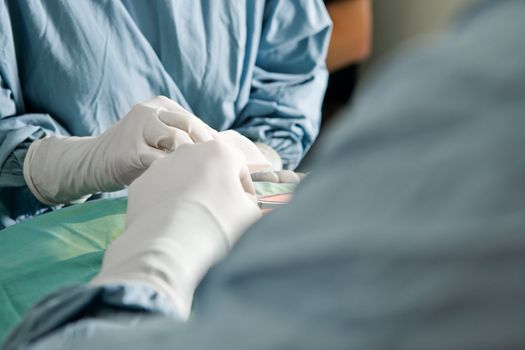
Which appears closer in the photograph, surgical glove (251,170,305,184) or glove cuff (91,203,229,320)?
glove cuff (91,203,229,320)

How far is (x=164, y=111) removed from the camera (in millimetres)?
983

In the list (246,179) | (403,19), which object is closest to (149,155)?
(246,179)

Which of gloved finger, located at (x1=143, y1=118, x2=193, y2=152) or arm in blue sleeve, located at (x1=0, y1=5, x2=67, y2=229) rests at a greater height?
gloved finger, located at (x1=143, y1=118, x2=193, y2=152)

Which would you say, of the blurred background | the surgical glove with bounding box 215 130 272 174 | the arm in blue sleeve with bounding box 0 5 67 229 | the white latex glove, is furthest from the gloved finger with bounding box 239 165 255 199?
the blurred background

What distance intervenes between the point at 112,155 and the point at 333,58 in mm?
1222

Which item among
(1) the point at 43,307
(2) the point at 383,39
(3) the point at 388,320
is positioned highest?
(3) the point at 388,320

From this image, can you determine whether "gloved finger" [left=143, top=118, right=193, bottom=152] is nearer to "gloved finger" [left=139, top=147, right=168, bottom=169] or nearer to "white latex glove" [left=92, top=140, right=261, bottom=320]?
"gloved finger" [left=139, top=147, right=168, bottom=169]

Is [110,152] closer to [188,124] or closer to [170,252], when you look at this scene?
[188,124]

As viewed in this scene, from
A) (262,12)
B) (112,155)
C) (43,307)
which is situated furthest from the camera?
(262,12)

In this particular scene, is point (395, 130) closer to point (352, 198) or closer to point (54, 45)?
point (352, 198)

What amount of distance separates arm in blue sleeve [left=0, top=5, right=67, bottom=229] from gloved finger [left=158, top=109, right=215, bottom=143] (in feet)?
0.75

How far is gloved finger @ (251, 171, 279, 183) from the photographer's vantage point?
3.46 ft

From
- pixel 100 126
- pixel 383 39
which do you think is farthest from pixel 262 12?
pixel 383 39

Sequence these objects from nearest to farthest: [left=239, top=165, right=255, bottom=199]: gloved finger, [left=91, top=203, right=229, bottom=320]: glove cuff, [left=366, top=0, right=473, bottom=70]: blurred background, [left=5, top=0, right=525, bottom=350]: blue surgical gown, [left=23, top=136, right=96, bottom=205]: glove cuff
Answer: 1. [left=5, top=0, right=525, bottom=350]: blue surgical gown
2. [left=91, top=203, right=229, bottom=320]: glove cuff
3. [left=239, top=165, right=255, bottom=199]: gloved finger
4. [left=23, top=136, right=96, bottom=205]: glove cuff
5. [left=366, top=0, right=473, bottom=70]: blurred background
